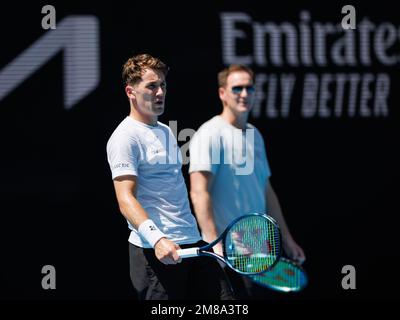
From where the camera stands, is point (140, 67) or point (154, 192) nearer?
point (154, 192)

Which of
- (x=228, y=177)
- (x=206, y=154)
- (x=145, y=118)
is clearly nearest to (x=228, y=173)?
(x=228, y=177)

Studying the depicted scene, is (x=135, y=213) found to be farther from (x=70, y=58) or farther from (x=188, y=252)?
(x=70, y=58)

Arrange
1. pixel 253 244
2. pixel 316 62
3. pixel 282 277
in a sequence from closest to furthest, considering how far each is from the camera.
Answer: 1. pixel 253 244
2. pixel 282 277
3. pixel 316 62

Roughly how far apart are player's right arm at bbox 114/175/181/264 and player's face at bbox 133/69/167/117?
33 cm

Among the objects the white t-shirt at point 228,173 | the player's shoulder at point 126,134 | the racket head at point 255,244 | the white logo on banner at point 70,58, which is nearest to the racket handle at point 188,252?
the racket head at point 255,244

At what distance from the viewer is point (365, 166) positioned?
6445mm

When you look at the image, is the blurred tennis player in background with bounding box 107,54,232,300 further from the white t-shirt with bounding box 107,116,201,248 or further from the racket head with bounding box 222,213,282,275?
the racket head with bounding box 222,213,282,275

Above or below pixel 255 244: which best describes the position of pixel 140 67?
above

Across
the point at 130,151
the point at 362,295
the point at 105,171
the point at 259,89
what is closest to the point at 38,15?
the point at 105,171

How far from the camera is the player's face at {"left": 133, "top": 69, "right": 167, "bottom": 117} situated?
4.54 metres

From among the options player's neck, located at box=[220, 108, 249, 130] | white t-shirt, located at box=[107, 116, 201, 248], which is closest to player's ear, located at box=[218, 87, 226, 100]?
player's neck, located at box=[220, 108, 249, 130]

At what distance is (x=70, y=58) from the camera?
6074 millimetres

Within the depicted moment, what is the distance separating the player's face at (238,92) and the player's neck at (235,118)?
0.10ft

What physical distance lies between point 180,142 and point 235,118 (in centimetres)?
50
